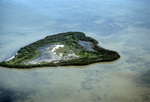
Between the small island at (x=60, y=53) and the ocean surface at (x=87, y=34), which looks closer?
the ocean surface at (x=87, y=34)

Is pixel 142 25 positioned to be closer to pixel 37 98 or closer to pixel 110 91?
pixel 110 91

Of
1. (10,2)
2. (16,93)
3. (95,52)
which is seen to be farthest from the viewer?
(10,2)

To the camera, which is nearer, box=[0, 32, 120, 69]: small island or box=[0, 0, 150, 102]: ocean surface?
box=[0, 0, 150, 102]: ocean surface

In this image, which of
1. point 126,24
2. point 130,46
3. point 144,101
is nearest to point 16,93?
point 144,101
